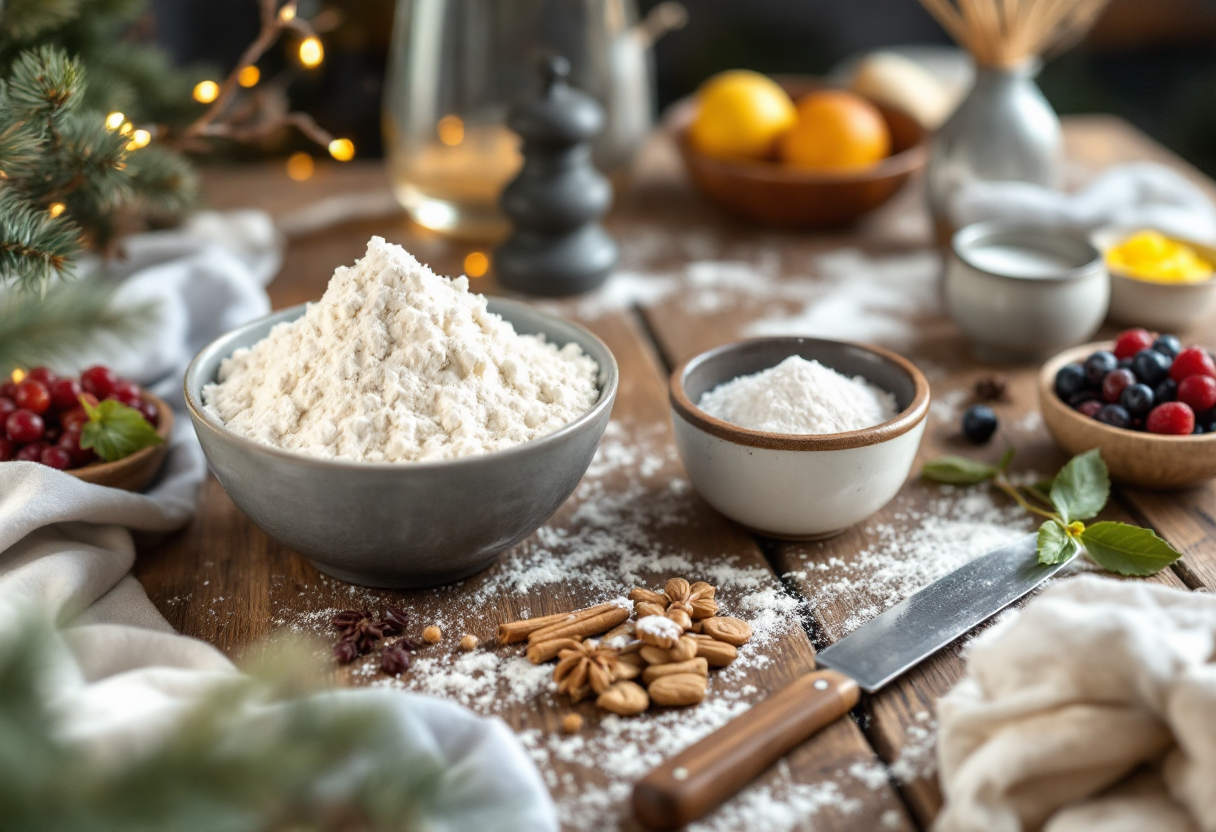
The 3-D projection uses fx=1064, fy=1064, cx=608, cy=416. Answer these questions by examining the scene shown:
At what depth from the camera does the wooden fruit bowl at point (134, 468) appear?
1029mm

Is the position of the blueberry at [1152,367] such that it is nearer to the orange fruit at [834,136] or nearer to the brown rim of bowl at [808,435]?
the brown rim of bowl at [808,435]

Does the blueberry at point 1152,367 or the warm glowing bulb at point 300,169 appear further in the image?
the warm glowing bulb at point 300,169

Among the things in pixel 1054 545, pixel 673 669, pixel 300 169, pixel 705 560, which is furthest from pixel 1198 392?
pixel 300 169

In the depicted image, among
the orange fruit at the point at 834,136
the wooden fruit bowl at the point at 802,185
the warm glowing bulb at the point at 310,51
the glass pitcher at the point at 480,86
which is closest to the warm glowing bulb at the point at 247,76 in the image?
the warm glowing bulb at the point at 310,51

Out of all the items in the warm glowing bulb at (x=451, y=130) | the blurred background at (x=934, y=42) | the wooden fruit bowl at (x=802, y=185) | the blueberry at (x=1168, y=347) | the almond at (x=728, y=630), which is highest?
the blueberry at (x=1168, y=347)

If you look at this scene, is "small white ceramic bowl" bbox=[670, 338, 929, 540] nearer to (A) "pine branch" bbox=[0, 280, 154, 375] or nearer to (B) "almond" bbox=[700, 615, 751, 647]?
(B) "almond" bbox=[700, 615, 751, 647]

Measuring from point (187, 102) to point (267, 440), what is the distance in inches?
38.0

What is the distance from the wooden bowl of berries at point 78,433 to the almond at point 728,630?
0.59m

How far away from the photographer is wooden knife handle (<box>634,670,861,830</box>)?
706 mm

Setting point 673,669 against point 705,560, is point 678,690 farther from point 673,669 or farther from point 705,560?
point 705,560

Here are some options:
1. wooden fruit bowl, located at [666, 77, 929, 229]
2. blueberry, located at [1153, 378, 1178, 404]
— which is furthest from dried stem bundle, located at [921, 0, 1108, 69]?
blueberry, located at [1153, 378, 1178, 404]

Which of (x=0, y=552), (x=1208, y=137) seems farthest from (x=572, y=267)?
(x=1208, y=137)

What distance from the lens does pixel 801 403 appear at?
3.34 feet

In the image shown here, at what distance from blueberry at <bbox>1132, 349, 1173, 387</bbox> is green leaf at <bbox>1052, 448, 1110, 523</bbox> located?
11 cm
